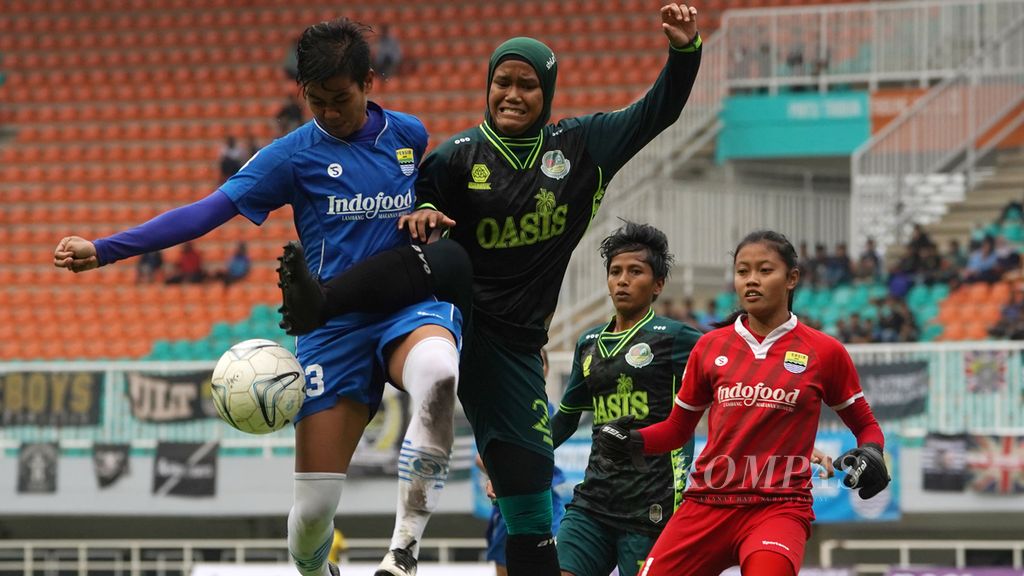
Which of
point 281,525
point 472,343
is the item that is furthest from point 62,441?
point 472,343

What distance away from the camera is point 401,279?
19.8ft

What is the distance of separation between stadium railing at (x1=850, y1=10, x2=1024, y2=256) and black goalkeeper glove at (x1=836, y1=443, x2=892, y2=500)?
1543cm

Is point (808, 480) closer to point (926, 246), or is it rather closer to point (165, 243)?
point (165, 243)

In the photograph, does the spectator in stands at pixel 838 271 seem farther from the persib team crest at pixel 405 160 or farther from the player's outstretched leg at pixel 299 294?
the player's outstretched leg at pixel 299 294

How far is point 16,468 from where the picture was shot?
668 inches

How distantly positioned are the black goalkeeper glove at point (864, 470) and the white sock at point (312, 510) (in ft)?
6.34

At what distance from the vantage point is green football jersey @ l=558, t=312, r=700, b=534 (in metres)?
7.39

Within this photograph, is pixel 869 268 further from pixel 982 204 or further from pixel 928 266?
pixel 982 204

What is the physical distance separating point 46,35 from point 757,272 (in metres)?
22.9

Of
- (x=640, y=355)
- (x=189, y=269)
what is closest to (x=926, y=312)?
(x=189, y=269)

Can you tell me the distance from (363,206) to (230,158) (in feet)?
58.4

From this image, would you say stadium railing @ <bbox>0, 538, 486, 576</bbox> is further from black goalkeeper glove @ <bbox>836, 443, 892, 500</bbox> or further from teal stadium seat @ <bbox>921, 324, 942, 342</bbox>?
black goalkeeper glove @ <bbox>836, 443, 892, 500</bbox>

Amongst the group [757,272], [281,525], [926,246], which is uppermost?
[926,246]

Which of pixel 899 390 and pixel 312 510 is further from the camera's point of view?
pixel 899 390
